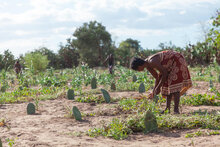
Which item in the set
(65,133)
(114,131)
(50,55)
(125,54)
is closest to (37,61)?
(50,55)

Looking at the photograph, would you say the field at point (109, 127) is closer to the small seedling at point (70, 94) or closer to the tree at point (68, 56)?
the small seedling at point (70, 94)

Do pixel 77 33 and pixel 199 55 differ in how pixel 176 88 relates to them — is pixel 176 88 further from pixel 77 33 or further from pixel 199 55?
pixel 77 33

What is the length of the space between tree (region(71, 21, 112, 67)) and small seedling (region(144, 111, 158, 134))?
68.0 feet

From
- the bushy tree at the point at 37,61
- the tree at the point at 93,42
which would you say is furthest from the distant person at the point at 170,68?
the tree at the point at 93,42

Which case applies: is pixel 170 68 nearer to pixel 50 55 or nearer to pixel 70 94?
pixel 70 94

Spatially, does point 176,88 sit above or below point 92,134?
above

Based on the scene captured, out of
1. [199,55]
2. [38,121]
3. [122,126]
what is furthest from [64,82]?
[199,55]

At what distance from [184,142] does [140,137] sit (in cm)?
70

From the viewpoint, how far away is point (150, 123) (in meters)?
4.44

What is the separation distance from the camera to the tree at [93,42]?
25.3 meters

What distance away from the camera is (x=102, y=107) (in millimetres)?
6559

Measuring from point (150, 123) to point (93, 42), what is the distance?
71.3ft

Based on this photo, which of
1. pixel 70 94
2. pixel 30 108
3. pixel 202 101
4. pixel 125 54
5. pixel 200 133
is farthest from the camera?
pixel 125 54

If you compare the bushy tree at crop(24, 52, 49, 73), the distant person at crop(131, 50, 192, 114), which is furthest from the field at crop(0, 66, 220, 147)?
the bushy tree at crop(24, 52, 49, 73)
